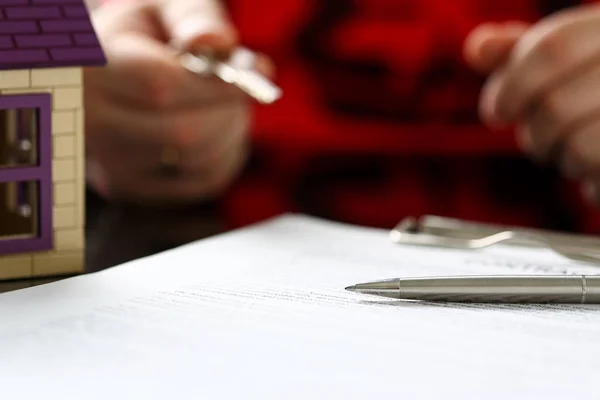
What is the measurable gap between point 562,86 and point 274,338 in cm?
46

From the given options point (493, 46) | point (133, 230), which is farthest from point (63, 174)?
point (493, 46)

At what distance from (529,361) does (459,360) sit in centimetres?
3

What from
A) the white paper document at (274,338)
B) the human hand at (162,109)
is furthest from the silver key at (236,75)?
the white paper document at (274,338)

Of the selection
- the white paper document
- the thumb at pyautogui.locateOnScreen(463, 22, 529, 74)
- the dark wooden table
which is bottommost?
the white paper document

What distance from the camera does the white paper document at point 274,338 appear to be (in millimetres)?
279

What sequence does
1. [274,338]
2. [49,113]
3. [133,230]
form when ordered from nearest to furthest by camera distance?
1. [274,338]
2. [49,113]
3. [133,230]

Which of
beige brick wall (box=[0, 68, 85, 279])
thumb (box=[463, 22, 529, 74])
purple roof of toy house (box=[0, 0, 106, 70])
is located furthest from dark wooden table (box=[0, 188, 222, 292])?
Result: thumb (box=[463, 22, 529, 74])

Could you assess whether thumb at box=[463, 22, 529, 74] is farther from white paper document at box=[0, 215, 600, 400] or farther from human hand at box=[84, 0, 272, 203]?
white paper document at box=[0, 215, 600, 400]

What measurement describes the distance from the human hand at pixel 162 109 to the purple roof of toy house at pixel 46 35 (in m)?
0.19

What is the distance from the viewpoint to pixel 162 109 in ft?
2.21

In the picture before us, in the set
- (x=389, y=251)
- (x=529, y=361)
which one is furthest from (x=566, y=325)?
(x=389, y=251)

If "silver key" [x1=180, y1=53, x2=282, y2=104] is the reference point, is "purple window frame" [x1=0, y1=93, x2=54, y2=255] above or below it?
below

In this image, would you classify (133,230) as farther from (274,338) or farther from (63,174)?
(274,338)

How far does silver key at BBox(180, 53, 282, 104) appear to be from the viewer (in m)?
0.54
